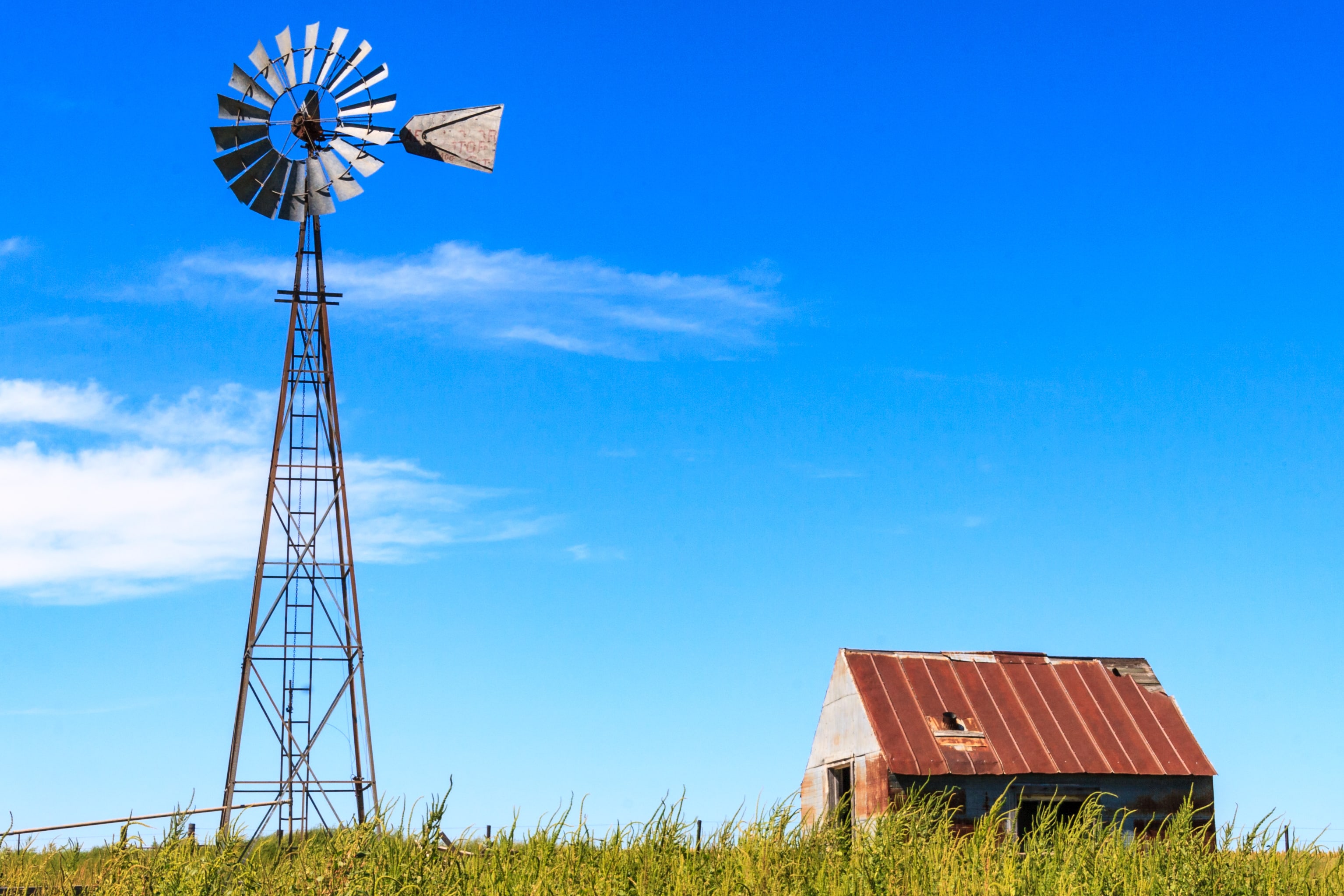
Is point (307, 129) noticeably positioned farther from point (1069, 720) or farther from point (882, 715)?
point (1069, 720)

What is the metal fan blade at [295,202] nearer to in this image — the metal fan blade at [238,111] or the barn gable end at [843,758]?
the metal fan blade at [238,111]

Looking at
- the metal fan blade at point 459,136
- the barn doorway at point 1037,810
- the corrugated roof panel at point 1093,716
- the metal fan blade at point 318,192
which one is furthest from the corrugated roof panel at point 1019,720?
the metal fan blade at point 318,192

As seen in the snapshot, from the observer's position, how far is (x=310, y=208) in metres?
24.3

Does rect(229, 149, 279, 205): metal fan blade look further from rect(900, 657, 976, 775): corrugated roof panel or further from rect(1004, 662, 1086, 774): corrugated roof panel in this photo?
rect(1004, 662, 1086, 774): corrugated roof panel

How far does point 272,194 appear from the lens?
24.3 metres

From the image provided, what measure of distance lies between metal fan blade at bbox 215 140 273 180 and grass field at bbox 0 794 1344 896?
13.4 metres

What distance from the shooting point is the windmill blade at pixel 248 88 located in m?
24.2

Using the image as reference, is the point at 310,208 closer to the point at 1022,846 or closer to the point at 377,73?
the point at 377,73

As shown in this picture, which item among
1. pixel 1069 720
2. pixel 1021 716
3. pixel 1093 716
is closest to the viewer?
pixel 1021 716

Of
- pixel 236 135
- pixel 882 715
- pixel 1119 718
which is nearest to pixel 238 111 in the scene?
pixel 236 135

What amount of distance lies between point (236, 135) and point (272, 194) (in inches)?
50.3

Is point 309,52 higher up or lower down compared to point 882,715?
higher up

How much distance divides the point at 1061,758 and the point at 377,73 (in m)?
18.4

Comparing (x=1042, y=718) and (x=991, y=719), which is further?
(x=1042, y=718)
